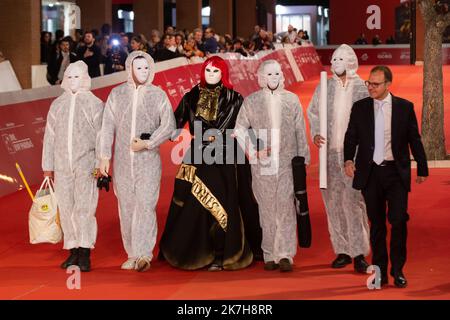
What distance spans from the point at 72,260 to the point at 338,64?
8.89ft

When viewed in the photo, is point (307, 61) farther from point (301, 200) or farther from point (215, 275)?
point (215, 275)

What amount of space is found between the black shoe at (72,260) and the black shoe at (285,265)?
1694mm

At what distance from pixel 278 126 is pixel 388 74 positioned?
3.91 feet

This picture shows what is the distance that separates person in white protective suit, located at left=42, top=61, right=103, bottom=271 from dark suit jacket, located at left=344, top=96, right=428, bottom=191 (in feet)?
7.27

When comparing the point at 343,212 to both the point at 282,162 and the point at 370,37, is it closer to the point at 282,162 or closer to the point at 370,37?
the point at 282,162

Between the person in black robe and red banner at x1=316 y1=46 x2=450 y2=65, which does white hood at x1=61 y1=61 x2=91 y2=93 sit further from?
red banner at x1=316 y1=46 x2=450 y2=65

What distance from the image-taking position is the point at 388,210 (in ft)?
25.0

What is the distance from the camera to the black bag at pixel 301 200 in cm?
841

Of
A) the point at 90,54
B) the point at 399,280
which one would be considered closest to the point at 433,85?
the point at 90,54

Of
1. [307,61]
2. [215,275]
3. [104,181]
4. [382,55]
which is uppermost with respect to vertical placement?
[382,55]

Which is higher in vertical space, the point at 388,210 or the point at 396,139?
the point at 396,139

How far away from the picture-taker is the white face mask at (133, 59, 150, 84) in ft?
28.2

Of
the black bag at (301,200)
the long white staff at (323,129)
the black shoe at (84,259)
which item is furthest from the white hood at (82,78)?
the long white staff at (323,129)

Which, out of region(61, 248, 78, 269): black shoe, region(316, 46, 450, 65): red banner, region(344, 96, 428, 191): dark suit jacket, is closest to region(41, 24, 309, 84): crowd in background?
region(61, 248, 78, 269): black shoe
